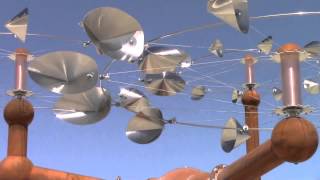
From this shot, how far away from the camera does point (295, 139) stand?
110 inches

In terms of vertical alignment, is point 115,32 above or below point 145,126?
above

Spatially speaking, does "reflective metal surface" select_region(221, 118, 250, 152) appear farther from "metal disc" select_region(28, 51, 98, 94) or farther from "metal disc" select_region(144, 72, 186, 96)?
"metal disc" select_region(28, 51, 98, 94)

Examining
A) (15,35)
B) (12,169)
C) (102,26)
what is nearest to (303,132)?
(102,26)

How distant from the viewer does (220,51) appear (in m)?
3.69

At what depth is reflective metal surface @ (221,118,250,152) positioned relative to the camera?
3.32 m

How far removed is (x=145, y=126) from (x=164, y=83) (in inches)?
11.4

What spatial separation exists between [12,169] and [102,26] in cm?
189

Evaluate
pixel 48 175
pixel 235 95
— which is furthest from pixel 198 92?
pixel 48 175

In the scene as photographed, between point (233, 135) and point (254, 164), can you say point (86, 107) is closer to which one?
point (233, 135)

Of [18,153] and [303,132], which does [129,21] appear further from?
[18,153]

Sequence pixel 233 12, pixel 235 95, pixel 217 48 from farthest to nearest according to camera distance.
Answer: pixel 235 95
pixel 217 48
pixel 233 12

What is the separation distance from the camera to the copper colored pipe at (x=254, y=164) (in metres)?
2.99

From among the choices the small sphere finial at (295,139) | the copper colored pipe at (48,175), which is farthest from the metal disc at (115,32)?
the copper colored pipe at (48,175)

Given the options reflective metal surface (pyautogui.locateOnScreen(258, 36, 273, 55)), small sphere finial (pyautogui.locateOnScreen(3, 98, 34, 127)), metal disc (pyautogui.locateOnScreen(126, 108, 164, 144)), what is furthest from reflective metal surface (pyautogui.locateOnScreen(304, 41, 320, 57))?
small sphere finial (pyautogui.locateOnScreen(3, 98, 34, 127))
